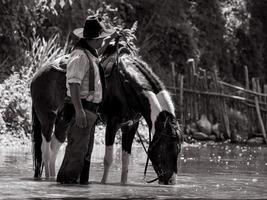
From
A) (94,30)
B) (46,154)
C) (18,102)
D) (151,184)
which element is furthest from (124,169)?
(18,102)

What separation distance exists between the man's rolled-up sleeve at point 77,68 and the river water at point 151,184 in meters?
1.24

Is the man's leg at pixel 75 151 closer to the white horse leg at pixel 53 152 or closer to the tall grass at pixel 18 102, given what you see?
the white horse leg at pixel 53 152

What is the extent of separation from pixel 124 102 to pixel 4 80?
360 inches

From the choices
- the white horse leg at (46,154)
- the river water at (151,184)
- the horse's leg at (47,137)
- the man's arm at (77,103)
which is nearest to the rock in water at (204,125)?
the river water at (151,184)

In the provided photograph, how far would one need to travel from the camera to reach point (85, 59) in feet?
32.4

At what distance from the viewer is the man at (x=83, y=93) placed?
9789 mm

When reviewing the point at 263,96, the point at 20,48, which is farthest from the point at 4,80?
the point at 263,96

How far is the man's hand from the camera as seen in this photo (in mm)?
9695

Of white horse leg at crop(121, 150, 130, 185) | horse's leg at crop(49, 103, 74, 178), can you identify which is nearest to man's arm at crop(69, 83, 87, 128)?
horse's leg at crop(49, 103, 74, 178)

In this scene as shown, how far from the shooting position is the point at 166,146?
10.4 m

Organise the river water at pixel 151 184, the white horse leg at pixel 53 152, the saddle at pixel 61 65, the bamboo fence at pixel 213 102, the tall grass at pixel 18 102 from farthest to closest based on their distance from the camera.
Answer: the bamboo fence at pixel 213 102, the tall grass at pixel 18 102, the saddle at pixel 61 65, the white horse leg at pixel 53 152, the river water at pixel 151 184

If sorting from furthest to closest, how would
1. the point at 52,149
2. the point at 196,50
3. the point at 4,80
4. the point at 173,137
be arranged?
the point at 196,50, the point at 4,80, the point at 52,149, the point at 173,137

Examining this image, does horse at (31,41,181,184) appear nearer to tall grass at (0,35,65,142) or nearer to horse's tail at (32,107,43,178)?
horse's tail at (32,107,43,178)

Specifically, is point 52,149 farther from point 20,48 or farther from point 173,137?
point 20,48
